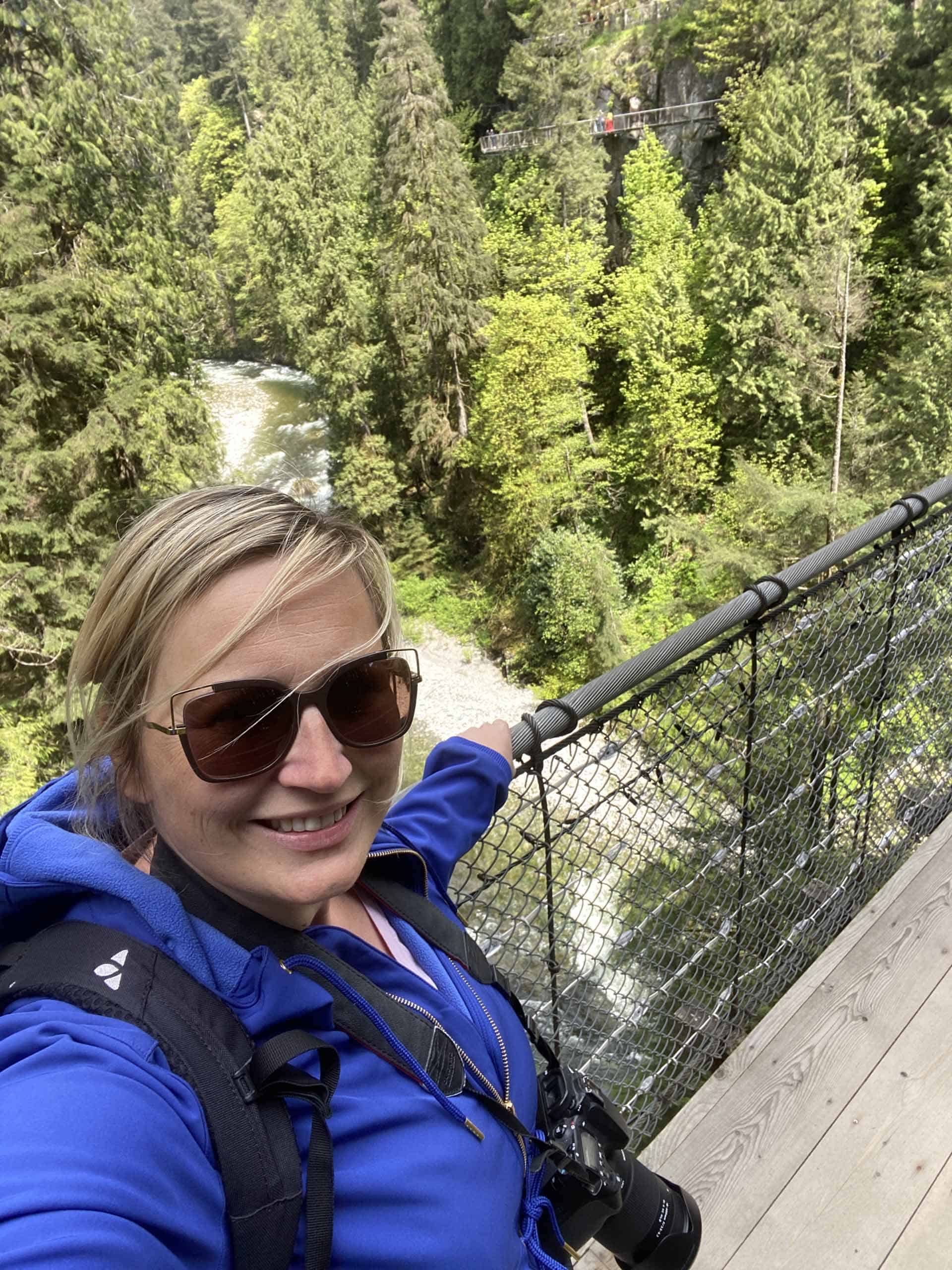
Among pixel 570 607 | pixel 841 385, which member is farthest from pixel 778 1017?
pixel 841 385

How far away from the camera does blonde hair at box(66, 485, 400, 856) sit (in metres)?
0.77

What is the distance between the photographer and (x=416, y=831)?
3.84ft

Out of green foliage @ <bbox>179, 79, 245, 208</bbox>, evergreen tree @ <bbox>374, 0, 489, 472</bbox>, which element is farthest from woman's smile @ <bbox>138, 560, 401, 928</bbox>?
green foliage @ <bbox>179, 79, 245, 208</bbox>

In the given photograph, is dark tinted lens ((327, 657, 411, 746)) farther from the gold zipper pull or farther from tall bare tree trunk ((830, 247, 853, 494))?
tall bare tree trunk ((830, 247, 853, 494))

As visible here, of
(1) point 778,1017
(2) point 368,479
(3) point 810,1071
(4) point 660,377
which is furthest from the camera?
(2) point 368,479

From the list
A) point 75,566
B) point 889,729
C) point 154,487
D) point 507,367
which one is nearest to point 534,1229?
point 889,729

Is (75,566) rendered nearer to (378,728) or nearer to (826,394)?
(378,728)

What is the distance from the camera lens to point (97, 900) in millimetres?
Answer: 708

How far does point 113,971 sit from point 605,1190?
0.83m

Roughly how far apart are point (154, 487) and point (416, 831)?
1083 cm

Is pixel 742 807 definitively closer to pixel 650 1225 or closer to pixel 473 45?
pixel 650 1225

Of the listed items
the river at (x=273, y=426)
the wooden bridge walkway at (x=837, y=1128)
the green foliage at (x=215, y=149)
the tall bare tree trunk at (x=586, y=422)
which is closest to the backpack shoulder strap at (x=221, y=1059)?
the wooden bridge walkway at (x=837, y=1128)

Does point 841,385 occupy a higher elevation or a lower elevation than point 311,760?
lower

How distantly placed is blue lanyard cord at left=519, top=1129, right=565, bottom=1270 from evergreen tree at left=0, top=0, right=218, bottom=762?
9.04 m
